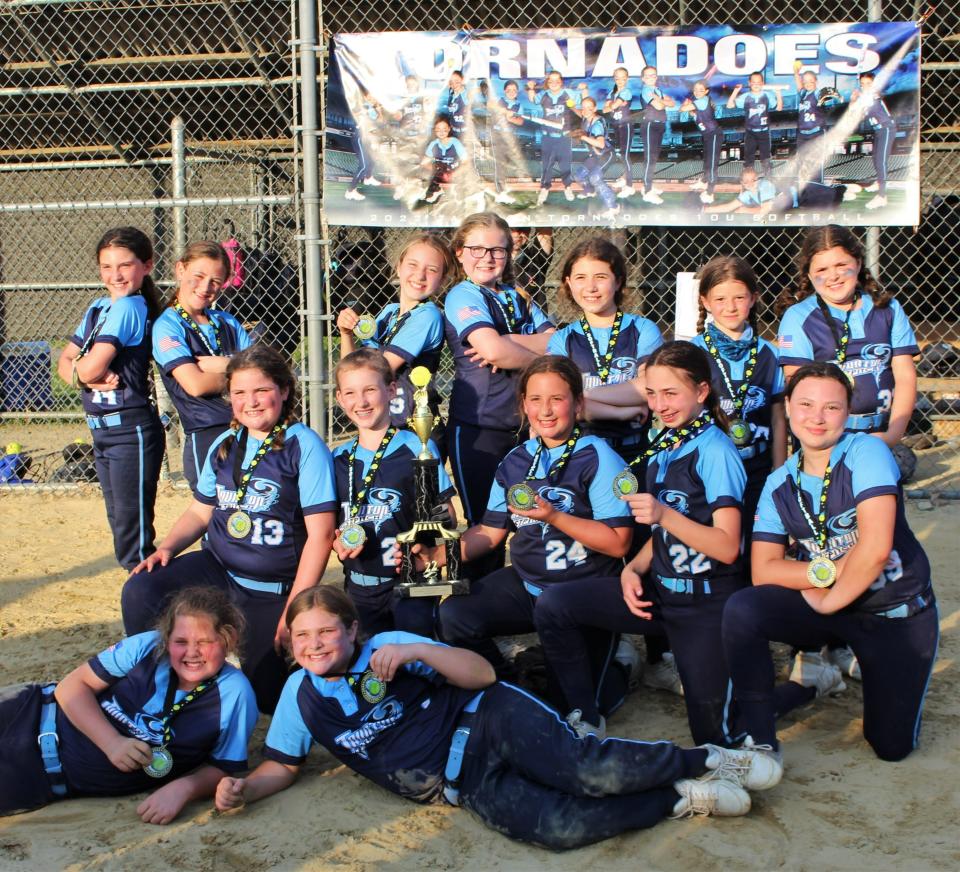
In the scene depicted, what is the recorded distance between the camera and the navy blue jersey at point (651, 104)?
6.80 meters

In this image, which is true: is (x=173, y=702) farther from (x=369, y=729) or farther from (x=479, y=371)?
(x=479, y=371)

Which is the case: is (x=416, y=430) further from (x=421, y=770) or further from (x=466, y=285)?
(x=421, y=770)

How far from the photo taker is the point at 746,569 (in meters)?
3.96

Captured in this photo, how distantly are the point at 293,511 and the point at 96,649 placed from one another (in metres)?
1.38

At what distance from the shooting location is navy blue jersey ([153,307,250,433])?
4.72 m

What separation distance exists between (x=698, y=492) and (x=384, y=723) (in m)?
1.30

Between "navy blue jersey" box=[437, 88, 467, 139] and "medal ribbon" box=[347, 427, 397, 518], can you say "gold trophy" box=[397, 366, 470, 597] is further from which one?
"navy blue jersey" box=[437, 88, 467, 139]

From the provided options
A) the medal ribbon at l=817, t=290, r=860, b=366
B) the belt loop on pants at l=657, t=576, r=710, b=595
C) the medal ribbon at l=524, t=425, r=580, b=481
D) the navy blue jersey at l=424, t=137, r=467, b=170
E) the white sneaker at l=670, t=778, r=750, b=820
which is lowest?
the white sneaker at l=670, t=778, r=750, b=820

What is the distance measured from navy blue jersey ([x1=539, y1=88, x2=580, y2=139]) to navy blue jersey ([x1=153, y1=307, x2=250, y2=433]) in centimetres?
297

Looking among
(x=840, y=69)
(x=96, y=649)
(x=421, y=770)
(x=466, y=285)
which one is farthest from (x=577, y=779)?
(x=840, y=69)

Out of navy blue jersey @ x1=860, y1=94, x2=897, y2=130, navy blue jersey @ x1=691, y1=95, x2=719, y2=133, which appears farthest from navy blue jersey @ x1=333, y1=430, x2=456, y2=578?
navy blue jersey @ x1=860, y1=94, x2=897, y2=130

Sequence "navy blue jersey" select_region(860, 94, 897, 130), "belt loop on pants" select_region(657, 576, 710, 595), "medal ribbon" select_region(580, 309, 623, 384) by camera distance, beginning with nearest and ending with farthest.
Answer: "belt loop on pants" select_region(657, 576, 710, 595) → "medal ribbon" select_region(580, 309, 623, 384) → "navy blue jersey" select_region(860, 94, 897, 130)

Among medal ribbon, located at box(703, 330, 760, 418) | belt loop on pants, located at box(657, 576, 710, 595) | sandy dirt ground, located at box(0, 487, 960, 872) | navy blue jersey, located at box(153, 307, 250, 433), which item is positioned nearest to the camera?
sandy dirt ground, located at box(0, 487, 960, 872)

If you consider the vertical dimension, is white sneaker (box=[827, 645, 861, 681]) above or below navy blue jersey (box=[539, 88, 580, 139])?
below
